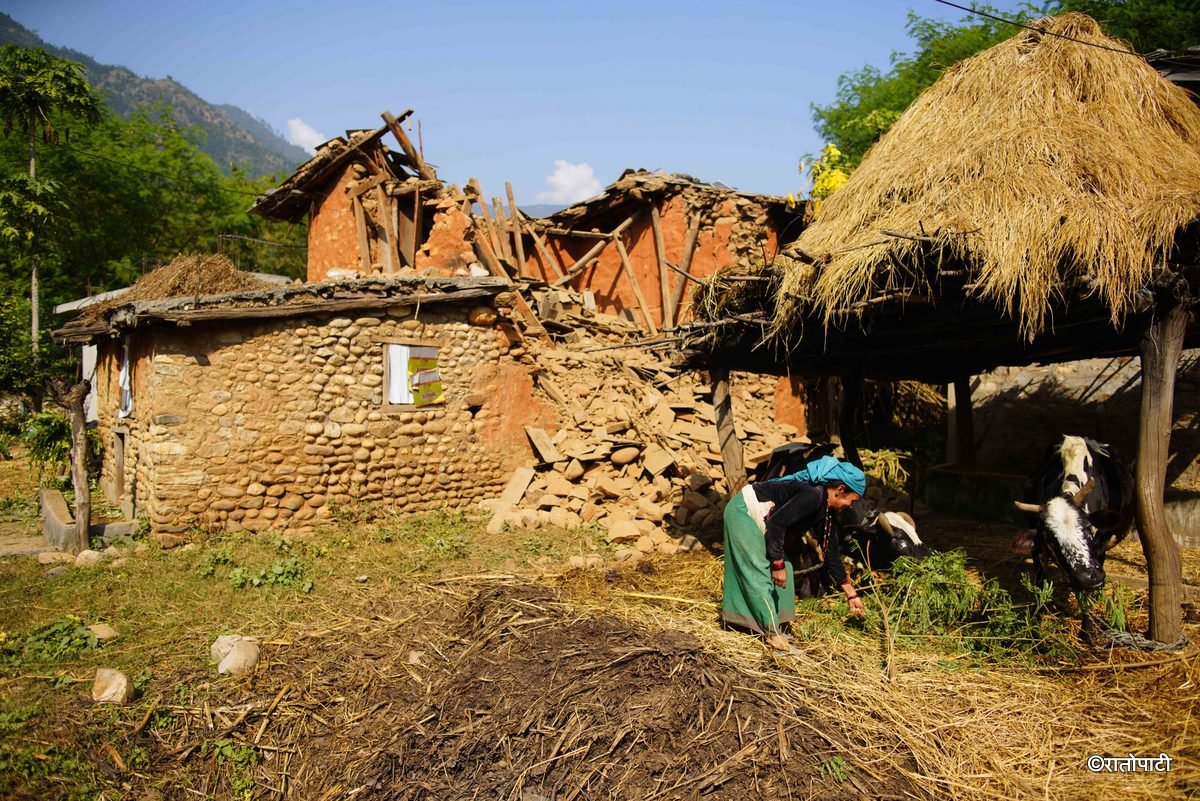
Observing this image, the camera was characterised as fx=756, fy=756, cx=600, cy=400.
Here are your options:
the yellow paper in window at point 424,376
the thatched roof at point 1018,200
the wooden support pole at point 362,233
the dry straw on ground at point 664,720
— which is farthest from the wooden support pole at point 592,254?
the dry straw on ground at point 664,720

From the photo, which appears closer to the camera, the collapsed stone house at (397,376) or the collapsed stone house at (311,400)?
the collapsed stone house at (311,400)

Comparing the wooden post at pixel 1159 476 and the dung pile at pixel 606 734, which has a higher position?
the wooden post at pixel 1159 476

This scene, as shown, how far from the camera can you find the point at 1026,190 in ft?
17.9

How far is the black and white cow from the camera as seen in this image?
4898 millimetres

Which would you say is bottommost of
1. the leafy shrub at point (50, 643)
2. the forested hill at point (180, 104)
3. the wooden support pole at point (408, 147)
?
the leafy shrub at point (50, 643)

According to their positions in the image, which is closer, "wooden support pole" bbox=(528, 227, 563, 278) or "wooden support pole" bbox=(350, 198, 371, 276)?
"wooden support pole" bbox=(350, 198, 371, 276)

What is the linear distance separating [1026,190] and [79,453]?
10374 mm

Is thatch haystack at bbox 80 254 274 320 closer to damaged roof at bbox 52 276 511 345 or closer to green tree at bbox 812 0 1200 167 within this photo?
damaged roof at bbox 52 276 511 345

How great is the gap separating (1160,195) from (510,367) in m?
8.14

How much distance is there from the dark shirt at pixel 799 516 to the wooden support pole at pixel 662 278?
31.0ft

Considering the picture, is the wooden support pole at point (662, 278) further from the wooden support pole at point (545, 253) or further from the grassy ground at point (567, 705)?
the grassy ground at point (567, 705)

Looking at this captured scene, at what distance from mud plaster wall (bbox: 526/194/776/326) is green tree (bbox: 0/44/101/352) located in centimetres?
1046

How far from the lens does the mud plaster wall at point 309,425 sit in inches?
356

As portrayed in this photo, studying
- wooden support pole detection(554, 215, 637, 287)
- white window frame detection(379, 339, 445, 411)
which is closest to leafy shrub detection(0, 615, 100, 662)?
white window frame detection(379, 339, 445, 411)
